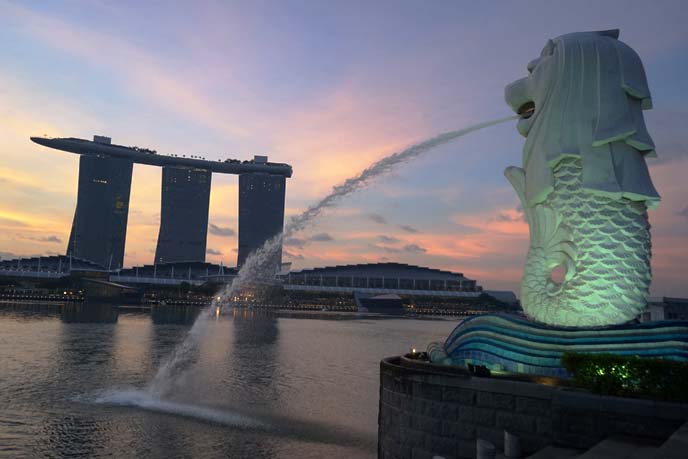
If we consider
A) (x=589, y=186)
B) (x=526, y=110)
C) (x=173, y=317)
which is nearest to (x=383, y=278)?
(x=173, y=317)

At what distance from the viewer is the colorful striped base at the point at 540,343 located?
14766 millimetres

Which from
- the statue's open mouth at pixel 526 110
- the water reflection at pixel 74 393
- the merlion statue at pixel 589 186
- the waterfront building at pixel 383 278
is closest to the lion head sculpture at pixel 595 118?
the merlion statue at pixel 589 186

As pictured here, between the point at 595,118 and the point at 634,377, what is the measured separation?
905cm

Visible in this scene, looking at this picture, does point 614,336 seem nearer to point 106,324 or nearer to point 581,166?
point 581,166

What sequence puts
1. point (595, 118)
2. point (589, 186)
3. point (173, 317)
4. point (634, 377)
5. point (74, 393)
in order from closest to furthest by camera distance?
point (634, 377) → point (589, 186) → point (595, 118) → point (74, 393) → point (173, 317)

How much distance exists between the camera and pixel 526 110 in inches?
842

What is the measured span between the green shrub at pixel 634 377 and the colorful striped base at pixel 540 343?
8.28 feet

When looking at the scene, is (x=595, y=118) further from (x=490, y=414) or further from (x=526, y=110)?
(x=490, y=414)

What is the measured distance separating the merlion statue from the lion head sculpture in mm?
31

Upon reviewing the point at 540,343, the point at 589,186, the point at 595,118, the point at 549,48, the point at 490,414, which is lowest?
the point at 490,414

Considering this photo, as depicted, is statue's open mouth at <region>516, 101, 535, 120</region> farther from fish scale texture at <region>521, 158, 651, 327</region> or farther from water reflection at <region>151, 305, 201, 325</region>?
water reflection at <region>151, 305, 201, 325</region>

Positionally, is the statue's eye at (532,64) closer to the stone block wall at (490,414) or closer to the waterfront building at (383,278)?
the stone block wall at (490,414)

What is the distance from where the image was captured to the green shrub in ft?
38.8

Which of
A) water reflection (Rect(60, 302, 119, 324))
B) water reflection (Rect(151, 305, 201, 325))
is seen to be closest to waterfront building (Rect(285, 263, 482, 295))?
water reflection (Rect(151, 305, 201, 325))
